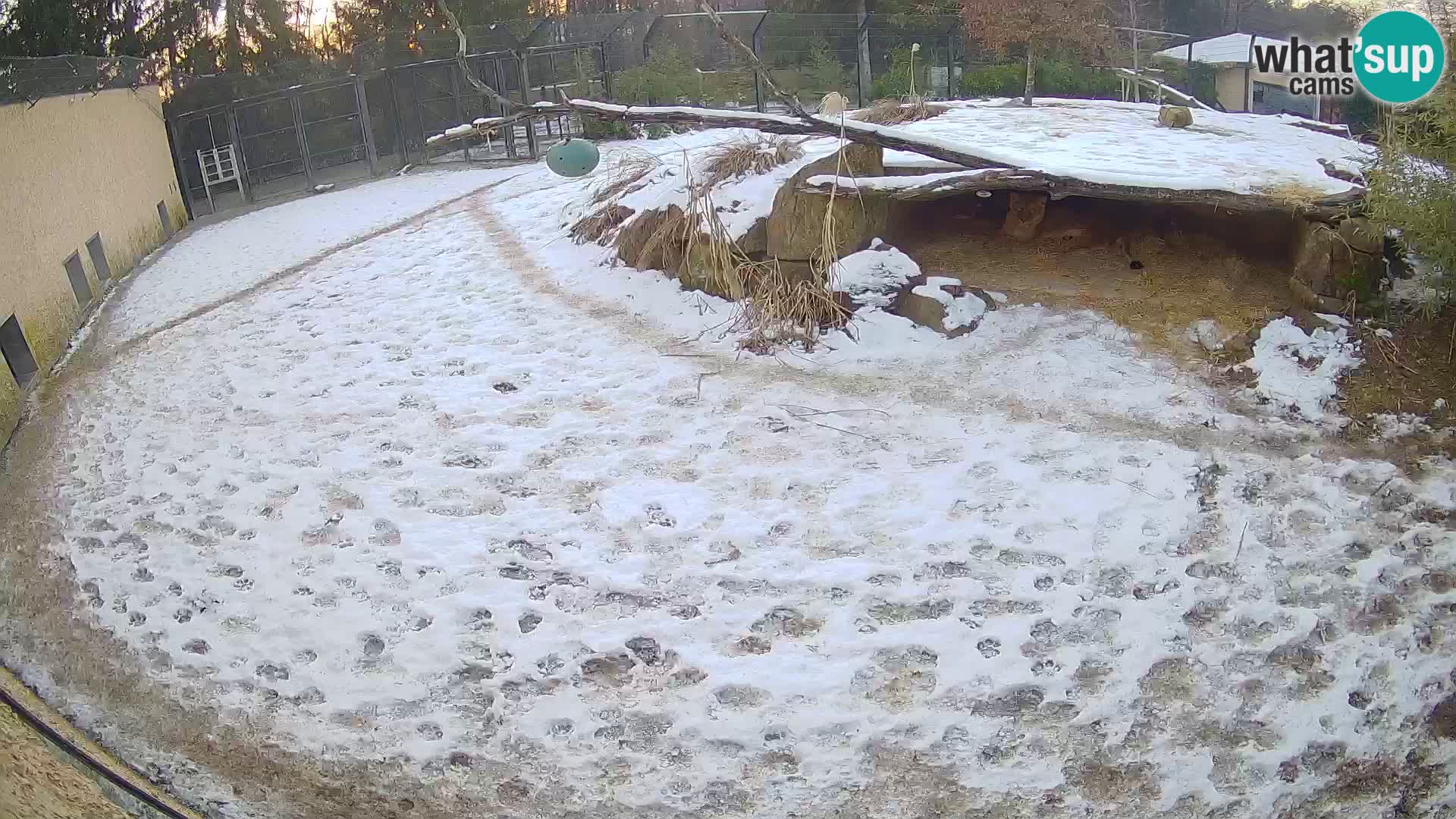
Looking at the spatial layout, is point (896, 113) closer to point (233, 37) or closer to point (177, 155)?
point (177, 155)

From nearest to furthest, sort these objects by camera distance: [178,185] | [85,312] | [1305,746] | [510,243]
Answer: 1. [1305,746]
2. [85,312]
3. [510,243]
4. [178,185]

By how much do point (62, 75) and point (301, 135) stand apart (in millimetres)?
4754

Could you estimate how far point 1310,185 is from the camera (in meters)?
5.61

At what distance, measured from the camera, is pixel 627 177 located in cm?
810

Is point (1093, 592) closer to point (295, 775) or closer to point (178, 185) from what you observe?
point (295, 775)

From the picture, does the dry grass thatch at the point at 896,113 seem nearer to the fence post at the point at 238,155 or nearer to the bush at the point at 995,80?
the bush at the point at 995,80

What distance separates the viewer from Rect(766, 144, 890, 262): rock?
19.8 ft

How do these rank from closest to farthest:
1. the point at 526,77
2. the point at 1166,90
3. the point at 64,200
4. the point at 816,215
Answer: the point at 816,215, the point at 64,200, the point at 1166,90, the point at 526,77

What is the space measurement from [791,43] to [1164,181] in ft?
34.5

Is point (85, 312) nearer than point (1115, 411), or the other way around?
point (1115, 411)

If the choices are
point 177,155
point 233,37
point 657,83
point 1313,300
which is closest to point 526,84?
point 657,83

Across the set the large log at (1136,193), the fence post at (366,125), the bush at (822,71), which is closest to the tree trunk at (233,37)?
the fence post at (366,125)

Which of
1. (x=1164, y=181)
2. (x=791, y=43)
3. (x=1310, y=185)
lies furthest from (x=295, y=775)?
(x=791, y=43)

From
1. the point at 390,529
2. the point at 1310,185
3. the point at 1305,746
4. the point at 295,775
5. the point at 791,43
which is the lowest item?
the point at 1305,746
